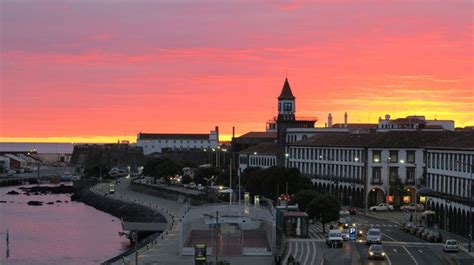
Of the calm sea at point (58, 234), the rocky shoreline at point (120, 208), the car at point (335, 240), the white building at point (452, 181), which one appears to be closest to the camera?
the car at point (335, 240)

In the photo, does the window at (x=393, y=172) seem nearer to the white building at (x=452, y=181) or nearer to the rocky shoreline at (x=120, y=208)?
the white building at (x=452, y=181)

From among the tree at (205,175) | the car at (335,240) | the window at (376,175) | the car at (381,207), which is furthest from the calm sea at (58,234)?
the window at (376,175)

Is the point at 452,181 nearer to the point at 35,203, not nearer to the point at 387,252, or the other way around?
the point at 387,252

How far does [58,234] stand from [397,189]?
124ft

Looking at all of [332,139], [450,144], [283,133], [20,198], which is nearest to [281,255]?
[450,144]

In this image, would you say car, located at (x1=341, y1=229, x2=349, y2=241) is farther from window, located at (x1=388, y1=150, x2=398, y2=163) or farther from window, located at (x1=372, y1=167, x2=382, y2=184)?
window, located at (x1=388, y1=150, x2=398, y2=163)

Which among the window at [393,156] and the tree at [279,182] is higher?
the window at [393,156]

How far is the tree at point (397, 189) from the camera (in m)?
107

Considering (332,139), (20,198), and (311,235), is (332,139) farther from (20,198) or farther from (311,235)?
(20,198)

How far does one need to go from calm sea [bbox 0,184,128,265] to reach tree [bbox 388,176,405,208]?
31.5 metres

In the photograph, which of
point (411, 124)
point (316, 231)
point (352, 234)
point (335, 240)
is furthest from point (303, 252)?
point (411, 124)

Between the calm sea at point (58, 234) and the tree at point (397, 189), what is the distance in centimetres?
3151

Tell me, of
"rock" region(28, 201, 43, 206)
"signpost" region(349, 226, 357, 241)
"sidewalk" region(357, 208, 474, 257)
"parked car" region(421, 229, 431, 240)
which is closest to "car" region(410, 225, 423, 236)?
"sidewalk" region(357, 208, 474, 257)

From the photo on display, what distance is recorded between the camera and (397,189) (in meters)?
107
